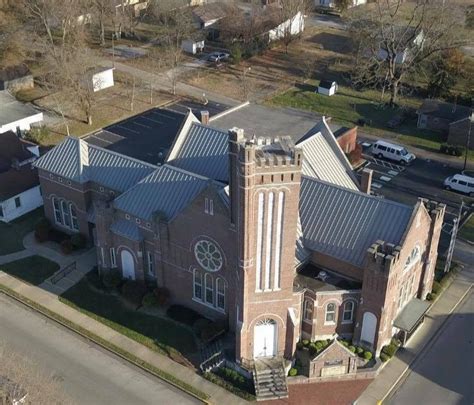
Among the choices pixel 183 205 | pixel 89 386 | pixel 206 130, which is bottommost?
pixel 89 386

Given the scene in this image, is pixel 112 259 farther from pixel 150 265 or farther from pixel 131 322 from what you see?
pixel 131 322

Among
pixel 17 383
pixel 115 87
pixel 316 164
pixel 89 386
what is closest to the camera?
pixel 17 383

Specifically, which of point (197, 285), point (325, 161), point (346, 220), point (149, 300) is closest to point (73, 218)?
point (149, 300)

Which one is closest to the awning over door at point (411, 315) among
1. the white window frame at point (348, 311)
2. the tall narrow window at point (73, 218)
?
the white window frame at point (348, 311)

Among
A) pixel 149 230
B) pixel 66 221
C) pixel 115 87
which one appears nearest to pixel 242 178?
pixel 149 230

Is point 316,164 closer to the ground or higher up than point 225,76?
higher up

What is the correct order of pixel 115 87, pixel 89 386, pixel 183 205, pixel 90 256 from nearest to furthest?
pixel 89 386
pixel 183 205
pixel 90 256
pixel 115 87

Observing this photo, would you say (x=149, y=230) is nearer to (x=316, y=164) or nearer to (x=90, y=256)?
(x=90, y=256)
